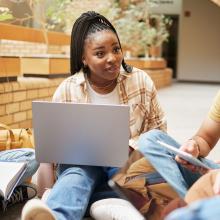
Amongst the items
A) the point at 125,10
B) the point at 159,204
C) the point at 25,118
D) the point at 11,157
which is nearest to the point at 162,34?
the point at 125,10

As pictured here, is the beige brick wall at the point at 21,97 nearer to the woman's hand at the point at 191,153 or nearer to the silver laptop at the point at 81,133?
the silver laptop at the point at 81,133

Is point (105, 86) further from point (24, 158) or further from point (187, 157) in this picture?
point (187, 157)

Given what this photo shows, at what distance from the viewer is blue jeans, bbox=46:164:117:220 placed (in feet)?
5.37

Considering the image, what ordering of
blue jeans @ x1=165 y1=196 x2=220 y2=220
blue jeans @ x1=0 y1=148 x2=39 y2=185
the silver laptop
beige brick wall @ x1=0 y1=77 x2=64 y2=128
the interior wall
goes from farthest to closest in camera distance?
the interior wall → beige brick wall @ x1=0 y1=77 x2=64 y2=128 → blue jeans @ x1=0 y1=148 x2=39 y2=185 → the silver laptop → blue jeans @ x1=165 y1=196 x2=220 y2=220

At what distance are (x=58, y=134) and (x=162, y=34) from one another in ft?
A: 26.9

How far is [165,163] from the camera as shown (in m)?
1.48

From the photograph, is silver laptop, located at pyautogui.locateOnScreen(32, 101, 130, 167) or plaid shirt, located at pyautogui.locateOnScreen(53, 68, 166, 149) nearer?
silver laptop, located at pyautogui.locateOnScreen(32, 101, 130, 167)

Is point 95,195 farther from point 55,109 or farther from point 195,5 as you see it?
point 195,5

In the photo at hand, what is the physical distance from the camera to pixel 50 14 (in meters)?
5.29

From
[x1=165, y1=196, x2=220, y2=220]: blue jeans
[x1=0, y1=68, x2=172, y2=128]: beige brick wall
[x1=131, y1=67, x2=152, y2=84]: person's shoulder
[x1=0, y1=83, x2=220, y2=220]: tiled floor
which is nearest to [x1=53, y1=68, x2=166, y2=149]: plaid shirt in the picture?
[x1=131, y1=67, x2=152, y2=84]: person's shoulder

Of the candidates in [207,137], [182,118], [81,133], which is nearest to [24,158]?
[81,133]

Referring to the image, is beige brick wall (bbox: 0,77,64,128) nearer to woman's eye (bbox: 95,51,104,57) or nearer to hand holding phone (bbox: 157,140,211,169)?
woman's eye (bbox: 95,51,104,57)

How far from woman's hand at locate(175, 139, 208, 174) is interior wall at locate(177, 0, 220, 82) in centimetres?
1228

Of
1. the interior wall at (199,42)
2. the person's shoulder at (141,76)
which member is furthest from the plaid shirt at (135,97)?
the interior wall at (199,42)
